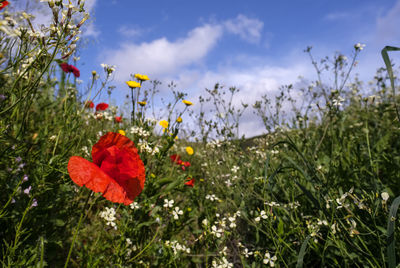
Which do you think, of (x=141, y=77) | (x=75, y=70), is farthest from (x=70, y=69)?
(x=141, y=77)

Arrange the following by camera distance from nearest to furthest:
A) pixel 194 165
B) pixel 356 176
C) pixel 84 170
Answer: pixel 84 170, pixel 356 176, pixel 194 165

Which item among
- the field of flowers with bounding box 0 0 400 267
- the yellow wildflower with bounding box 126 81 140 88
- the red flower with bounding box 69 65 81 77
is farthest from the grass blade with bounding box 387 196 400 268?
the red flower with bounding box 69 65 81 77

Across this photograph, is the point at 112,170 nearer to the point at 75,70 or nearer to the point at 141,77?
the point at 141,77

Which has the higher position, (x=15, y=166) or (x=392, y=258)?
(x=15, y=166)

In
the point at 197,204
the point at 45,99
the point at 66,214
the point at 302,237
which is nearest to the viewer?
the point at 302,237

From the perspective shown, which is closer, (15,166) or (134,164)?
(134,164)

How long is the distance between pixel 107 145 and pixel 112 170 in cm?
12

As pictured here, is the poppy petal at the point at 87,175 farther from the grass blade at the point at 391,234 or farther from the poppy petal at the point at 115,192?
the grass blade at the point at 391,234

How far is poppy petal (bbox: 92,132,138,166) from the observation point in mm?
1204

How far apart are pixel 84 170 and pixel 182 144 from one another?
3.77 metres

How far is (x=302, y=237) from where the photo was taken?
156cm

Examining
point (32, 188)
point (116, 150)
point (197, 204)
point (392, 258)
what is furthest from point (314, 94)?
point (32, 188)

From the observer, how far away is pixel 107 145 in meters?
1.24

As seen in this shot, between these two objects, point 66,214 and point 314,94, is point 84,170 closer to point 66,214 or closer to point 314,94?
point 66,214
